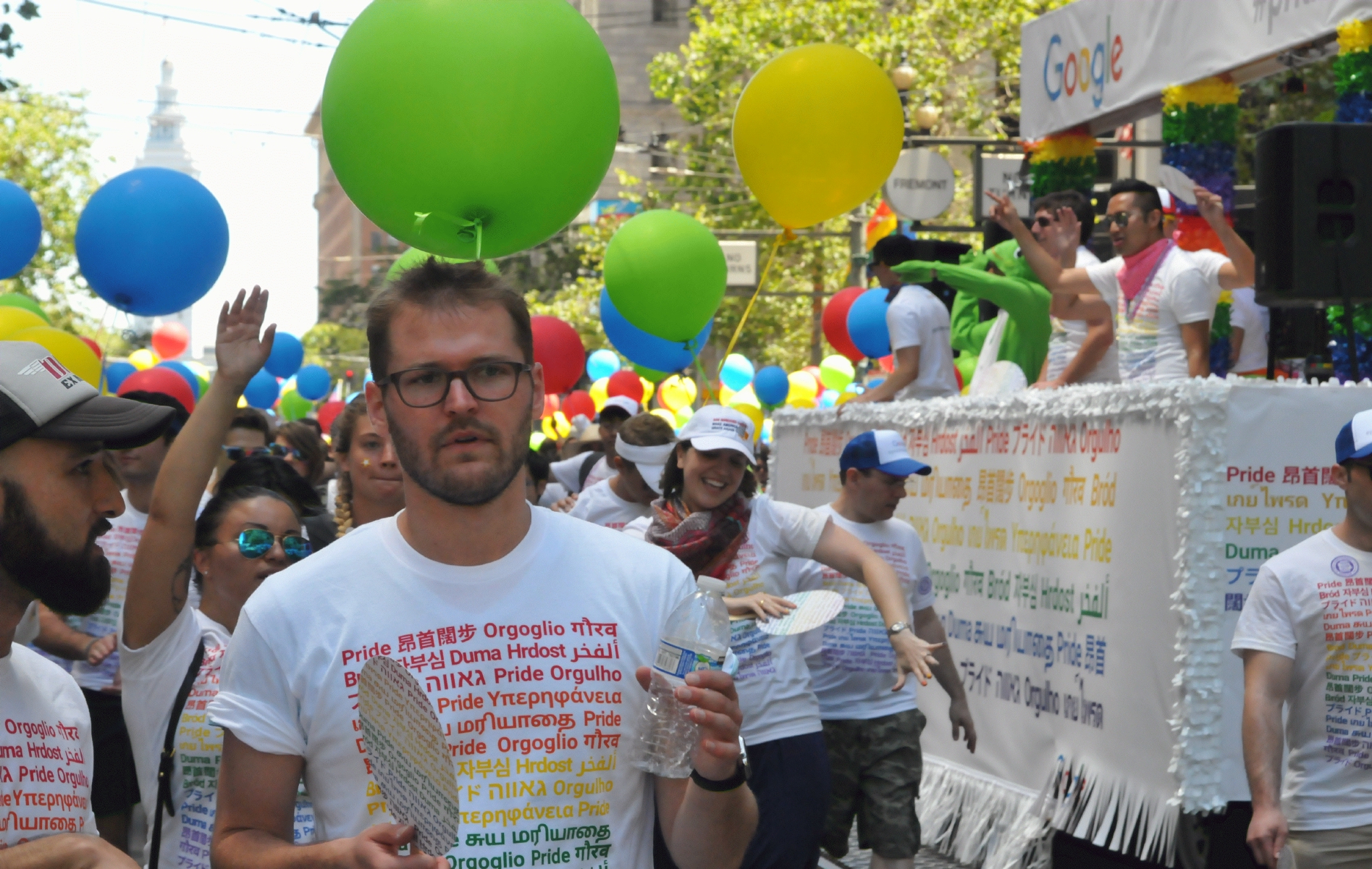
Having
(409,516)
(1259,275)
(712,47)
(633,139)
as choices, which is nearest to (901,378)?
(1259,275)

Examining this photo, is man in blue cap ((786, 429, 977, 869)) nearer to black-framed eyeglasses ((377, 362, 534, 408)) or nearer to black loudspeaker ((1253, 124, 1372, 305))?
black loudspeaker ((1253, 124, 1372, 305))

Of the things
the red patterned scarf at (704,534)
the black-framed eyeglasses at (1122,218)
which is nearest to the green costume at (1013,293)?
the black-framed eyeglasses at (1122,218)

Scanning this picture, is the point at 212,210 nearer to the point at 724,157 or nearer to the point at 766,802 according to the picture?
the point at 766,802

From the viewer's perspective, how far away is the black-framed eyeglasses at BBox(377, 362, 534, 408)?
2.39 meters

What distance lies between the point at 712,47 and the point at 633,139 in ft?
101

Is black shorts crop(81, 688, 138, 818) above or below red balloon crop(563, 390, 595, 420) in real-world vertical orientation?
below

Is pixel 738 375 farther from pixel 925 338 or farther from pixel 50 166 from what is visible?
pixel 50 166

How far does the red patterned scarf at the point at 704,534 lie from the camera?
5160 mm

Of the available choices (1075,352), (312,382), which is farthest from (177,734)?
(312,382)

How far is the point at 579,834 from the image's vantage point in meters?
2.35

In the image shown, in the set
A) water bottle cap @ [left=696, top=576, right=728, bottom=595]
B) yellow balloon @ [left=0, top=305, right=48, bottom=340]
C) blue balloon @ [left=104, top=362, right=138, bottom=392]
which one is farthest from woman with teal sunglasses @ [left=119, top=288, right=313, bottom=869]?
blue balloon @ [left=104, top=362, right=138, bottom=392]

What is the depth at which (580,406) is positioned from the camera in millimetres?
20547

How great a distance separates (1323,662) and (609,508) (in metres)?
3.63

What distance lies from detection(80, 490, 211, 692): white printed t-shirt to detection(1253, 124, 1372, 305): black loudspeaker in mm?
4249
